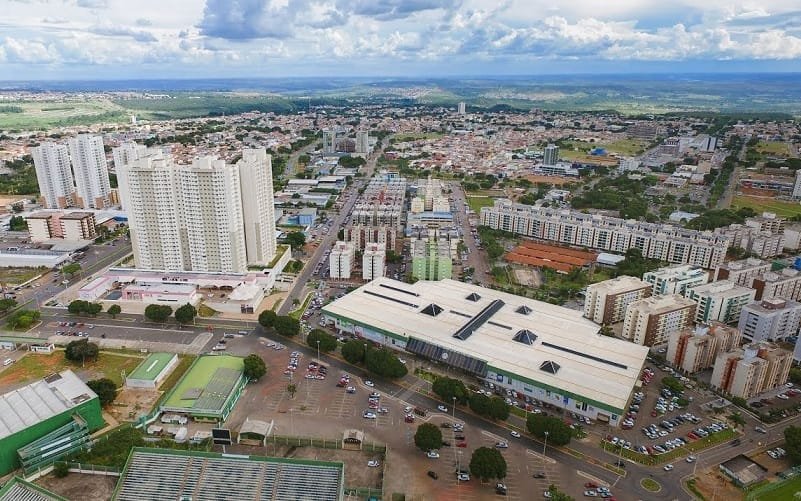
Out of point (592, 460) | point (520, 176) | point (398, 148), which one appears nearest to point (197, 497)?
point (592, 460)

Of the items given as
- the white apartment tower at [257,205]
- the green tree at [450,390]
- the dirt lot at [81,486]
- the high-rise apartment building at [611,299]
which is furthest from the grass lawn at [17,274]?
the high-rise apartment building at [611,299]

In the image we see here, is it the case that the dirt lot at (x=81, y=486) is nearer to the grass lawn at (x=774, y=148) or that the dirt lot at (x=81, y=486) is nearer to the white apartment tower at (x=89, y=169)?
the white apartment tower at (x=89, y=169)

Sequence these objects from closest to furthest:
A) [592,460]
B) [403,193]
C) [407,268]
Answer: [592,460] < [407,268] < [403,193]

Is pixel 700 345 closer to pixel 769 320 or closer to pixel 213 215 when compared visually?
pixel 769 320

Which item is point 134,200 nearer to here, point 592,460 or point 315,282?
point 315,282

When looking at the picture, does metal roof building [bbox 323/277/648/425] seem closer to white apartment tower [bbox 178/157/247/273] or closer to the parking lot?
the parking lot

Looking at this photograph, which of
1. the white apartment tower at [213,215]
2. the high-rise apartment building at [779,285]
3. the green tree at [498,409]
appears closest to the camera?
the green tree at [498,409]

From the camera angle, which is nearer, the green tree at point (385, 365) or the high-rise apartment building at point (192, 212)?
the green tree at point (385, 365)
